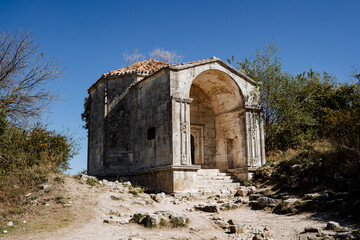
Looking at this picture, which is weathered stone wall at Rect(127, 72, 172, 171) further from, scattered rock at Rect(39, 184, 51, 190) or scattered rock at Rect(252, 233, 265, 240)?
scattered rock at Rect(252, 233, 265, 240)

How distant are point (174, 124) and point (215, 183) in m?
3.33

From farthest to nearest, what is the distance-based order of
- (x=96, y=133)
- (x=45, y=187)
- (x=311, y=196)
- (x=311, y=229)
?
1. (x=96, y=133)
2. (x=311, y=196)
3. (x=45, y=187)
4. (x=311, y=229)

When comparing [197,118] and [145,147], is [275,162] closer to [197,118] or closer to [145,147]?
[197,118]

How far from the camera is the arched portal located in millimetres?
17000

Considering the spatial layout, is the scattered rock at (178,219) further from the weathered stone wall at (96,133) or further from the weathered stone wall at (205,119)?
the weathered stone wall at (205,119)

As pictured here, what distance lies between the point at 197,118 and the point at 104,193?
8.32m

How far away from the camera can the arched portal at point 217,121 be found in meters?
17.0

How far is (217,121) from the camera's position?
18578 mm

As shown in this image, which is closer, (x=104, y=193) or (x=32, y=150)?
(x=104, y=193)

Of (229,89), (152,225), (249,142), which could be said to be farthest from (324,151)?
(152,225)

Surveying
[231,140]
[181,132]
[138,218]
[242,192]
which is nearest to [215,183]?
[242,192]

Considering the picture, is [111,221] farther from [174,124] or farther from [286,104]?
[286,104]

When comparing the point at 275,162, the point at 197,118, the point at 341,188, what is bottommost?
the point at 341,188

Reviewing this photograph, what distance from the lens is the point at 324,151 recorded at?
13.3 m
